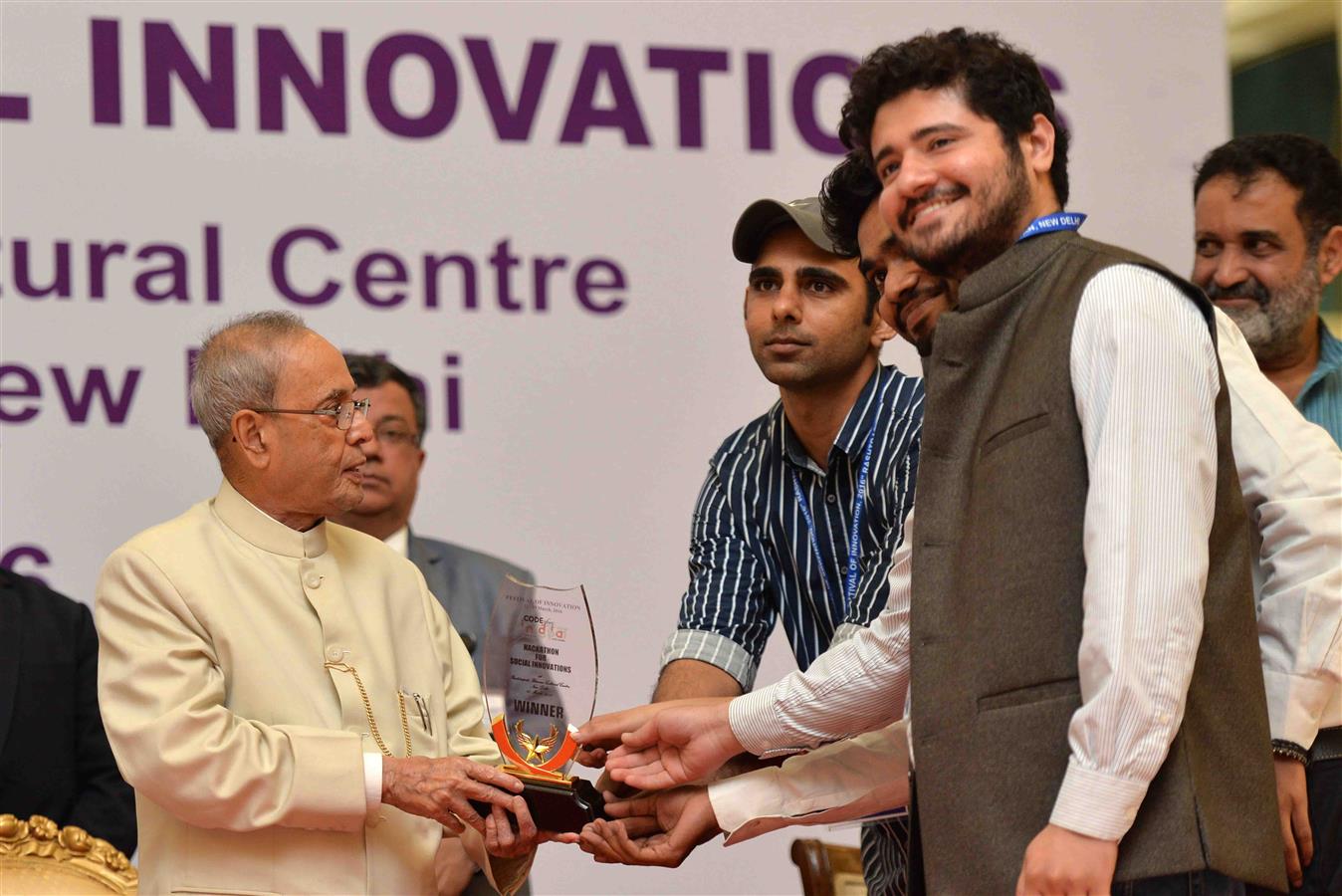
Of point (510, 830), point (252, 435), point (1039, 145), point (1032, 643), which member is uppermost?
point (1039, 145)

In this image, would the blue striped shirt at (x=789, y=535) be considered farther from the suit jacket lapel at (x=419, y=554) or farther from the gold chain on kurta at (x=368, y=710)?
the suit jacket lapel at (x=419, y=554)

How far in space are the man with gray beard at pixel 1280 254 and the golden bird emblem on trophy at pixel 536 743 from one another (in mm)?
1760

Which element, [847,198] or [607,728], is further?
[847,198]

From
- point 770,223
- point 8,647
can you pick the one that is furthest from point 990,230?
point 8,647

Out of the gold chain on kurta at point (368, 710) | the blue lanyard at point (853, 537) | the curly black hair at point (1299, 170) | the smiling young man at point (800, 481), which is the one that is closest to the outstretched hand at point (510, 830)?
the gold chain on kurta at point (368, 710)

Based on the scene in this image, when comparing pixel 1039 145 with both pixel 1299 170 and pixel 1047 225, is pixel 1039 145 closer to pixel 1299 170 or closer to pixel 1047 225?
pixel 1047 225

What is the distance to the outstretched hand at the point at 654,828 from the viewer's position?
112 inches

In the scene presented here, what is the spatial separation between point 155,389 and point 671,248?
147cm

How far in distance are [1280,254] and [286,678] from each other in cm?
224

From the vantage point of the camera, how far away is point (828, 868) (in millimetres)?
4367

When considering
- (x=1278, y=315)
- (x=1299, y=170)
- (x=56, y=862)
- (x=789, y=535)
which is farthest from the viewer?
(x=1299, y=170)

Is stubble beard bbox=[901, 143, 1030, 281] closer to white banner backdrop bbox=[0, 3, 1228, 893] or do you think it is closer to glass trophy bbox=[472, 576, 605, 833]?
glass trophy bbox=[472, 576, 605, 833]

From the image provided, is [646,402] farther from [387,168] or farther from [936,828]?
[936,828]

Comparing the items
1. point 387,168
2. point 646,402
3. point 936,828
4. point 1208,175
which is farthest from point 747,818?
point 387,168
